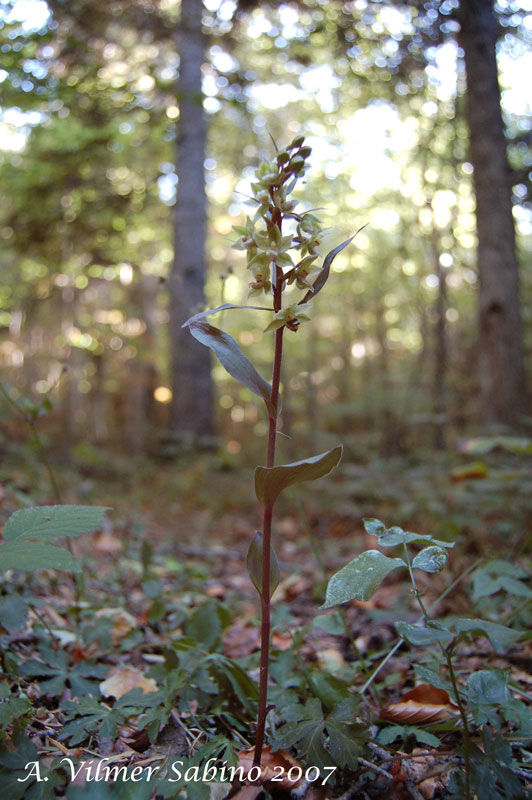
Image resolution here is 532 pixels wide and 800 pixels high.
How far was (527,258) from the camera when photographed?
31.1ft

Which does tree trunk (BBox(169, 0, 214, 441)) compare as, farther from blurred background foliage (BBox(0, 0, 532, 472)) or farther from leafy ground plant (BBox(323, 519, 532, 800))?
leafy ground plant (BBox(323, 519, 532, 800))

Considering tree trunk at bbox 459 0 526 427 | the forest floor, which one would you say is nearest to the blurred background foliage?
tree trunk at bbox 459 0 526 427

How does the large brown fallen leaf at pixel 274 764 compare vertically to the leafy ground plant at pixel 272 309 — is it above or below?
below

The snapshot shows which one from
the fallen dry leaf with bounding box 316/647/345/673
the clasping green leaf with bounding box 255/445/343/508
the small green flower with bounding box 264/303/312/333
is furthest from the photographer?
the fallen dry leaf with bounding box 316/647/345/673

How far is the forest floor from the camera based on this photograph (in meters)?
1.27

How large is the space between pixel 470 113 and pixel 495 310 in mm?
2248

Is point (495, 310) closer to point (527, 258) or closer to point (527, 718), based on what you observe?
point (527, 258)

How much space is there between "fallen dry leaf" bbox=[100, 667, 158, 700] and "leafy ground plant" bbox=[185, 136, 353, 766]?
2.09 ft

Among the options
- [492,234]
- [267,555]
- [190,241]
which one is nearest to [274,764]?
[267,555]

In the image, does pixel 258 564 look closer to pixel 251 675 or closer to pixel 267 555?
pixel 267 555

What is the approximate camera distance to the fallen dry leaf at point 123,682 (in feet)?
5.61

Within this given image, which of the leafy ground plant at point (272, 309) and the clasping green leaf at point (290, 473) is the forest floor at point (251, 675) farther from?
the clasping green leaf at point (290, 473)

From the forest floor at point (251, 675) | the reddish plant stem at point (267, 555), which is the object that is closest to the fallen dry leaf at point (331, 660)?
the forest floor at point (251, 675)

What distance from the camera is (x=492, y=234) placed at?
19.1 ft
